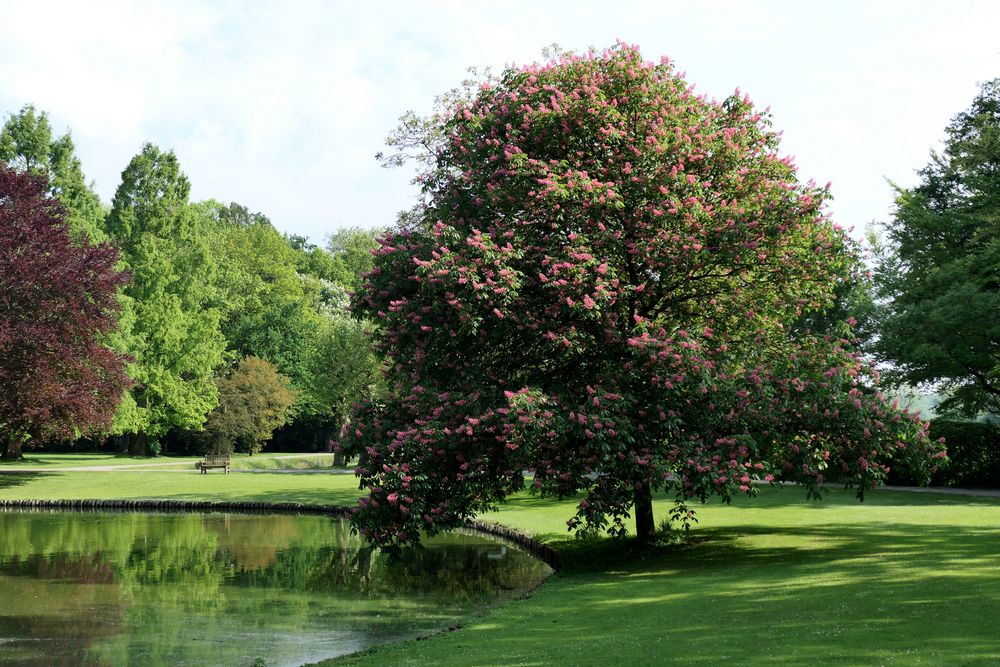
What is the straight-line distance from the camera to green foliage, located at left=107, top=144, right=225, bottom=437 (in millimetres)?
61969

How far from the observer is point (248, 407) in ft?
219

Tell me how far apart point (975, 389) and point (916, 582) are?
28.8 meters

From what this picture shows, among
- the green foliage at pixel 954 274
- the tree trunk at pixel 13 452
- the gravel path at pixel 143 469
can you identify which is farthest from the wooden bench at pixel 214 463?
the green foliage at pixel 954 274

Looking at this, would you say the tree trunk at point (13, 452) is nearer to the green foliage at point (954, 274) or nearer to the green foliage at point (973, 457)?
the green foliage at point (954, 274)

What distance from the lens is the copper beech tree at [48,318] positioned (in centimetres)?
3928

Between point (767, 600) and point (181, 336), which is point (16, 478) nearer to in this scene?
point (181, 336)

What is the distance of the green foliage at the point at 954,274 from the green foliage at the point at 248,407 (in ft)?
135

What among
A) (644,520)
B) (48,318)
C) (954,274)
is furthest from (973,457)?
(48,318)

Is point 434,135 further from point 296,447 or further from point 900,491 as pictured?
point 296,447

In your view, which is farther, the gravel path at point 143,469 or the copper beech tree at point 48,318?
the gravel path at point 143,469

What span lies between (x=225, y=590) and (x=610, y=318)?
31.3 feet

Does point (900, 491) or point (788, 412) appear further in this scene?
point (900, 491)

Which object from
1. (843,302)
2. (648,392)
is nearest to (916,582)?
(648,392)

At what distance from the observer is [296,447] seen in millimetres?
80562
